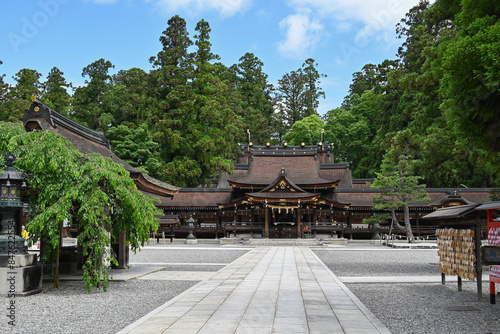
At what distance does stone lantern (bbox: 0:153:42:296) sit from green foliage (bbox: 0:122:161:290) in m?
0.35

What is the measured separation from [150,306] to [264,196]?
71.9 feet

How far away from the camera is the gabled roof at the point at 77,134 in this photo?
1059 cm

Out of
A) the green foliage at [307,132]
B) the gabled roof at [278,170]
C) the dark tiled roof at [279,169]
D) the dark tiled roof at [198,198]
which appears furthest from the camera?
the green foliage at [307,132]

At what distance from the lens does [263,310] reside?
6.43 metres

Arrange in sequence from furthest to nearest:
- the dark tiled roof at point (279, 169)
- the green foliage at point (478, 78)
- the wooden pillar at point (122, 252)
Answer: the dark tiled roof at point (279, 169) → the wooden pillar at point (122, 252) → the green foliage at point (478, 78)

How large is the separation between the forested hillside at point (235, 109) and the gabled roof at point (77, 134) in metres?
8.89

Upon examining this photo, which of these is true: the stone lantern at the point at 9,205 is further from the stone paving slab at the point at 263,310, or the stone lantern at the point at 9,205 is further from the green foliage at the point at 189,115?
the green foliage at the point at 189,115

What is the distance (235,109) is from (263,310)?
4884 centimetres

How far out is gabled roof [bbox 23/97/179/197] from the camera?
1059 cm

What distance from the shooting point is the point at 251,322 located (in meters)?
5.64

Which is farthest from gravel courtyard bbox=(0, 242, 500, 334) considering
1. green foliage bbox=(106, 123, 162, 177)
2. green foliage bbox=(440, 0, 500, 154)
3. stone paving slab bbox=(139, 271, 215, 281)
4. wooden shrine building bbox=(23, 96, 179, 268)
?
green foliage bbox=(106, 123, 162, 177)

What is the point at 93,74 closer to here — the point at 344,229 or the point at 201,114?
the point at 201,114

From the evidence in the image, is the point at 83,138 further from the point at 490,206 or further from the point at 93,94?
the point at 93,94

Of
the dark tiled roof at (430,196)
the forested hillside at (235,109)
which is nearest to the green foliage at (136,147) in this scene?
the forested hillside at (235,109)
